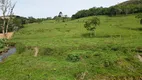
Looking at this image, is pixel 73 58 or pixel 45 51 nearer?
pixel 73 58

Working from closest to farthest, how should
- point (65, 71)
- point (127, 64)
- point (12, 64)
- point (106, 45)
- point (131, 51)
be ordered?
point (65, 71) < point (127, 64) < point (12, 64) < point (131, 51) < point (106, 45)

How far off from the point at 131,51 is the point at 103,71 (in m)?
8.55

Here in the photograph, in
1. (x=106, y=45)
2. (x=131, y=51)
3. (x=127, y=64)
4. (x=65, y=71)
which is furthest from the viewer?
(x=106, y=45)

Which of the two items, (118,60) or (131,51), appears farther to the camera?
(131,51)

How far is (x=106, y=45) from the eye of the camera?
105 feet

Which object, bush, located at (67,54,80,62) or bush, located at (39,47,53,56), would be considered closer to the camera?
bush, located at (67,54,80,62)

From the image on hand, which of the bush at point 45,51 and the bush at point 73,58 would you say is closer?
the bush at point 73,58

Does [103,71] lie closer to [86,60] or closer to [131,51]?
[86,60]

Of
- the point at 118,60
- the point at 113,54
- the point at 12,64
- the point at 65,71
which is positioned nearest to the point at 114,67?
the point at 118,60

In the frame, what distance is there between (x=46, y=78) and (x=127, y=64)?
10.3 m

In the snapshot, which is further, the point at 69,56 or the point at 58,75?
the point at 69,56

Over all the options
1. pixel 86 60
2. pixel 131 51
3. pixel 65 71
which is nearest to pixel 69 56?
pixel 86 60

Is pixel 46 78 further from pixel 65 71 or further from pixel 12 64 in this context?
pixel 12 64

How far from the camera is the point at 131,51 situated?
28.9m
